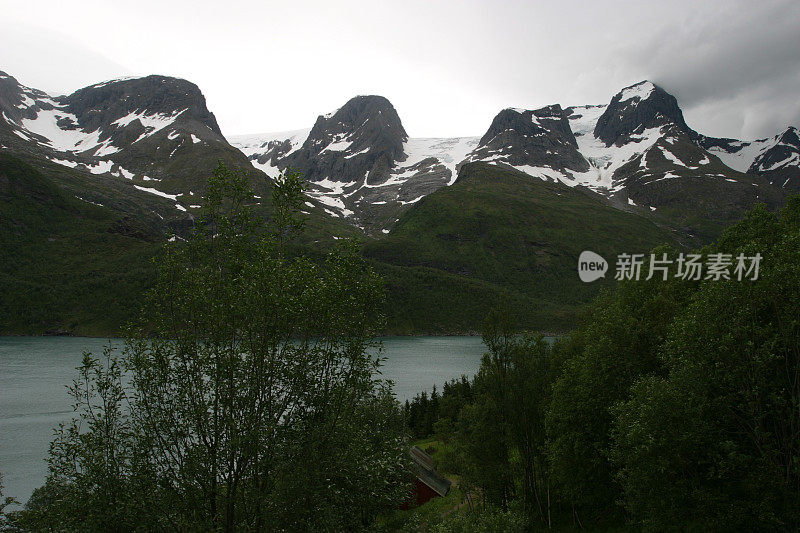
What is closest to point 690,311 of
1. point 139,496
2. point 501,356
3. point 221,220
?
point 501,356

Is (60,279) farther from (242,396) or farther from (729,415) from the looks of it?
(729,415)

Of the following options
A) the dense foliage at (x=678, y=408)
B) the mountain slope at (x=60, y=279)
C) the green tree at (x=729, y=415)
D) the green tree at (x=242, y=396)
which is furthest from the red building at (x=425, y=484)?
the mountain slope at (x=60, y=279)

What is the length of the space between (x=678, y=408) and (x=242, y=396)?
53.2ft

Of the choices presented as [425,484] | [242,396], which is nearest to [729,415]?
[242,396]

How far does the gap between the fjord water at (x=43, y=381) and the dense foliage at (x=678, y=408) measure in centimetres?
893

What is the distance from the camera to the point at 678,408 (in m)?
17.1

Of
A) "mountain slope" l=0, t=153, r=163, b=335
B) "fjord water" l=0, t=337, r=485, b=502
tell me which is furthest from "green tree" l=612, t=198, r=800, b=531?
"mountain slope" l=0, t=153, r=163, b=335

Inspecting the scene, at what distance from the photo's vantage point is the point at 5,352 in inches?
4326

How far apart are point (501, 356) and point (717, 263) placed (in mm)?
12317

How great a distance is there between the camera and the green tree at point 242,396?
12.1 m

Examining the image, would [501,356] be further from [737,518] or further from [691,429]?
[737,518]

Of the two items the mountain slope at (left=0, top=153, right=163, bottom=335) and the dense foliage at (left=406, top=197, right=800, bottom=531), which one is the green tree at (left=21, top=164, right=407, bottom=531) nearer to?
the dense foliage at (left=406, top=197, right=800, bottom=531)

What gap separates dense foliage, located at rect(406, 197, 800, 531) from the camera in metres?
16.1

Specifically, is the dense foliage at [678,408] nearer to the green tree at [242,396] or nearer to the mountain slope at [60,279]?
the green tree at [242,396]
